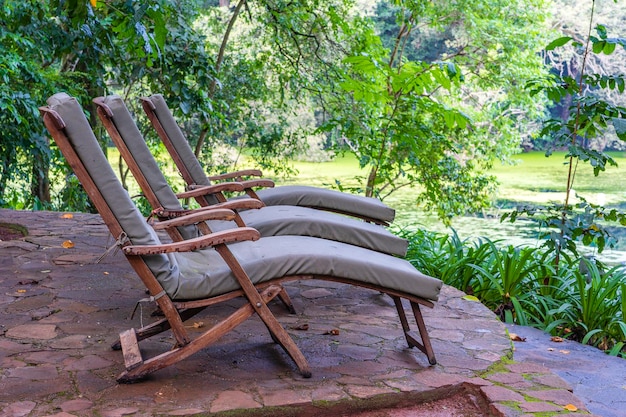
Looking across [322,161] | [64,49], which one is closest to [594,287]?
[64,49]

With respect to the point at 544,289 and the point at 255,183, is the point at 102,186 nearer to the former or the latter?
the point at 255,183

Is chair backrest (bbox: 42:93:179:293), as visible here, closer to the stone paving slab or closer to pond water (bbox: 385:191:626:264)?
the stone paving slab

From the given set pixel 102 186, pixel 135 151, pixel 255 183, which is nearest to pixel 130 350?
pixel 102 186

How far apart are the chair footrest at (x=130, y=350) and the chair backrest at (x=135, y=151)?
64cm

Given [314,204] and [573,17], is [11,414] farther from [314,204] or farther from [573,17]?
[573,17]

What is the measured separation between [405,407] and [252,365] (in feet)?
2.10

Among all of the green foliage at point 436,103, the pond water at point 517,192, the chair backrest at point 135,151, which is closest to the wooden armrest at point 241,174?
the chair backrest at point 135,151

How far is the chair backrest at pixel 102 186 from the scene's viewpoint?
102 inches

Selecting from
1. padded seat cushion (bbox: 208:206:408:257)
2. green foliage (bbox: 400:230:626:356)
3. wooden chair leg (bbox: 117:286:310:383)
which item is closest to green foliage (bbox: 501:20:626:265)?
green foliage (bbox: 400:230:626:356)

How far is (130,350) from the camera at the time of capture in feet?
9.00

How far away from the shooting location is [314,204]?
4.24m

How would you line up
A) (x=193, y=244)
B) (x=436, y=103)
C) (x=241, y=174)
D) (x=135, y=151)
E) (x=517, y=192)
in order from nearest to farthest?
(x=193, y=244), (x=135, y=151), (x=241, y=174), (x=436, y=103), (x=517, y=192)

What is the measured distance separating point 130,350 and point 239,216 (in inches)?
37.9

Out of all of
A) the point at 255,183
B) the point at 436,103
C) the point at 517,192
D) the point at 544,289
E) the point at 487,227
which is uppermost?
the point at 436,103
